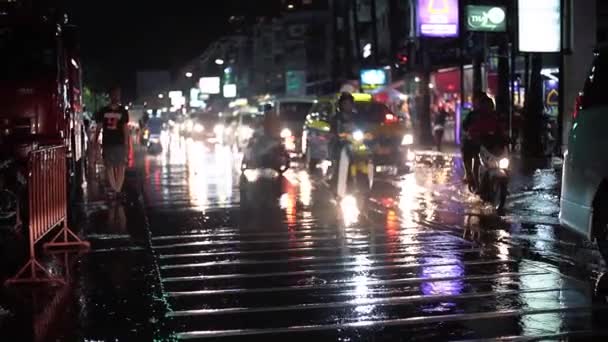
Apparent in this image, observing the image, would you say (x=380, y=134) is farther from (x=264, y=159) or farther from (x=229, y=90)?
(x=229, y=90)

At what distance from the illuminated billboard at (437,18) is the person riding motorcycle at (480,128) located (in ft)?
50.8

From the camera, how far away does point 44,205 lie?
8.81m

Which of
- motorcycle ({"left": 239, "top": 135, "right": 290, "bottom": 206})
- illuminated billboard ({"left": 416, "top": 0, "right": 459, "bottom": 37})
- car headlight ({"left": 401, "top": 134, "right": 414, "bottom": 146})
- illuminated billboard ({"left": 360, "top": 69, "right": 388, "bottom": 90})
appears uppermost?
illuminated billboard ({"left": 416, "top": 0, "right": 459, "bottom": 37})

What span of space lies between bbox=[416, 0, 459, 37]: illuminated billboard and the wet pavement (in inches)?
601

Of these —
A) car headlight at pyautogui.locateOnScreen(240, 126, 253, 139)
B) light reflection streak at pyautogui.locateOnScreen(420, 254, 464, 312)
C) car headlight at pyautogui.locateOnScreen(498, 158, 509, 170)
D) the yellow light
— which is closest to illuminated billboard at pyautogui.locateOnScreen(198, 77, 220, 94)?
car headlight at pyautogui.locateOnScreen(240, 126, 253, 139)

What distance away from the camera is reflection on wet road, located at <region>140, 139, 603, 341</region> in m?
6.31

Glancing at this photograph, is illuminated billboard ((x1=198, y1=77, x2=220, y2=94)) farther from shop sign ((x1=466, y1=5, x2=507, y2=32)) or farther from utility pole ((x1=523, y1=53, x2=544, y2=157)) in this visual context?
utility pole ((x1=523, y1=53, x2=544, y2=157))

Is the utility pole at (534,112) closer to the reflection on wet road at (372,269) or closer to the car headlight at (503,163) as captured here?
the reflection on wet road at (372,269)

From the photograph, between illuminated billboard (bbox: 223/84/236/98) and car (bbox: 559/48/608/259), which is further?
illuminated billboard (bbox: 223/84/236/98)

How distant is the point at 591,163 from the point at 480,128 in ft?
20.0

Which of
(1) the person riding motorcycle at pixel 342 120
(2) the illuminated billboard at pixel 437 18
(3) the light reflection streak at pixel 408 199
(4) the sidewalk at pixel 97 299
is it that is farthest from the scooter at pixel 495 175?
(2) the illuminated billboard at pixel 437 18

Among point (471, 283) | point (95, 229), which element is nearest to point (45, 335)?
point (471, 283)

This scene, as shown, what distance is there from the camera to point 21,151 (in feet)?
40.3

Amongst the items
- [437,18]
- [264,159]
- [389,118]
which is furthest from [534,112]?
[264,159]
